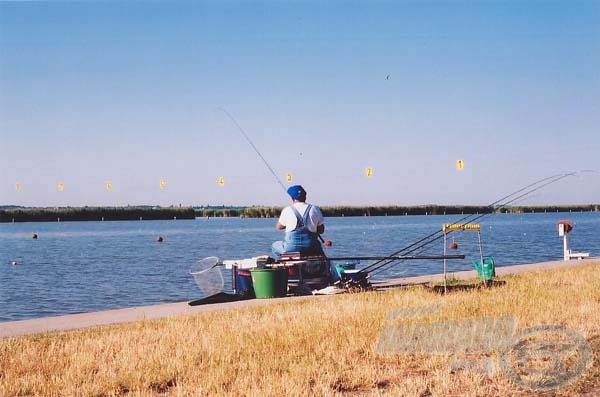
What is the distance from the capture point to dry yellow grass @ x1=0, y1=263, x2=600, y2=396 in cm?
609

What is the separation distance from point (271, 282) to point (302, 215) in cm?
140

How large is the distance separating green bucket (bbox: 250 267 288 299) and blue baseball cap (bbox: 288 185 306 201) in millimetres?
1403

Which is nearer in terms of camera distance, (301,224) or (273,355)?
(273,355)

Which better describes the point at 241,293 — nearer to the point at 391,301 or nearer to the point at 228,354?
the point at 391,301

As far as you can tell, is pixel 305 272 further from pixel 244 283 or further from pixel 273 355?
pixel 273 355

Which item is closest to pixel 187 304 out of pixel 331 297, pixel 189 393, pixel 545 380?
pixel 331 297

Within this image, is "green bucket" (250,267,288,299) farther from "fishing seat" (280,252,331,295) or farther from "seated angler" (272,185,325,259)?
"seated angler" (272,185,325,259)

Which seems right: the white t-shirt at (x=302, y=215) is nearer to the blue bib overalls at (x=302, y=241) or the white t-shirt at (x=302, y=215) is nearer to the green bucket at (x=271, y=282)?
the blue bib overalls at (x=302, y=241)

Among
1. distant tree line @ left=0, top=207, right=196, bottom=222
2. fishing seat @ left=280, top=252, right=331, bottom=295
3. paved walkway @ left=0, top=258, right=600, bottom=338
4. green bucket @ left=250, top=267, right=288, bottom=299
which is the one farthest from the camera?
distant tree line @ left=0, top=207, right=196, bottom=222

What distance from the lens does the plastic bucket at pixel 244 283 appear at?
1393 centimetres

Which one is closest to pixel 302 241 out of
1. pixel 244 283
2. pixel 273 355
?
pixel 244 283

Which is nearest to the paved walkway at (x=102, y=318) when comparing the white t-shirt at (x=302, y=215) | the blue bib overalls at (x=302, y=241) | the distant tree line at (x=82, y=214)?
the blue bib overalls at (x=302, y=241)

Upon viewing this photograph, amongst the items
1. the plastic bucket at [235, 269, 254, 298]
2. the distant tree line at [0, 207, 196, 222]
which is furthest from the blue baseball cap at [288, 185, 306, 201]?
the distant tree line at [0, 207, 196, 222]

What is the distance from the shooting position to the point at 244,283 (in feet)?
46.4
